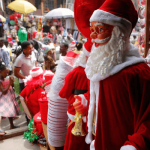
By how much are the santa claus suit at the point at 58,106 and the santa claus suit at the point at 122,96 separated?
2.18 feet

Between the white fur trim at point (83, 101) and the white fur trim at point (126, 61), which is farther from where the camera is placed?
the white fur trim at point (83, 101)

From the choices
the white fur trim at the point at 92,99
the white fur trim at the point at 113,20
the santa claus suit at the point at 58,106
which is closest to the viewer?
the white fur trim at the point at 113,20

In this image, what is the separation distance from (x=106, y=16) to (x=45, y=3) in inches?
723

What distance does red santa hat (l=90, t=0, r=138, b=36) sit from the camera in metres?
1.15

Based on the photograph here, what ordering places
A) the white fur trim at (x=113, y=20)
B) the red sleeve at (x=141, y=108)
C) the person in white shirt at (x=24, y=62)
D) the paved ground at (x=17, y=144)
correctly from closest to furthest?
the red sleeve at (x=141, y=108)
the white fur trim at (x=113, y=20)
the paved ground at (x=17, y=144)
the person in white shirt at (x=24, y=62)

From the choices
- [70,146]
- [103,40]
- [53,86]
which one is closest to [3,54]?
[53,86]

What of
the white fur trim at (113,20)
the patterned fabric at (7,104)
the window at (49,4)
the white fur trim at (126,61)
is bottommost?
the patterned fabric at (7,104)

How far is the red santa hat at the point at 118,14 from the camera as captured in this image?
45.3 inches

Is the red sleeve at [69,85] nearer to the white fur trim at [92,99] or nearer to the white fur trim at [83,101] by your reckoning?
the white fur trim at [83,101]

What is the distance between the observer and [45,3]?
18.1 metres

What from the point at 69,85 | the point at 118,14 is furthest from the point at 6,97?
the point at 118,14

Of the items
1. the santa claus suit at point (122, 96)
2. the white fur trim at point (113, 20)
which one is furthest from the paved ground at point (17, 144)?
the white fur trim at point (113, 20)

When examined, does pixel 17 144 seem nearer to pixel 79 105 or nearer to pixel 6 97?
pixel 6 97

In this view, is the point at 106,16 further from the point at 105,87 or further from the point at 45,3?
the point at 45,3
